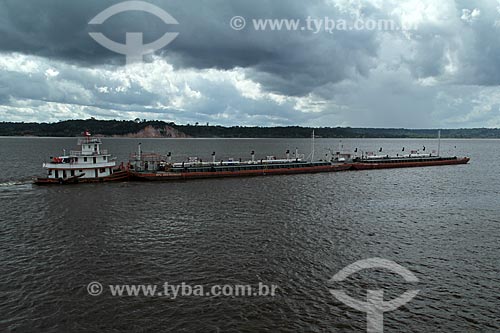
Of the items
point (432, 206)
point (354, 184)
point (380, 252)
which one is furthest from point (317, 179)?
point (380, 252)

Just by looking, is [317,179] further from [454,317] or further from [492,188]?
[454,317]

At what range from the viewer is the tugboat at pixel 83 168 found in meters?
64.3

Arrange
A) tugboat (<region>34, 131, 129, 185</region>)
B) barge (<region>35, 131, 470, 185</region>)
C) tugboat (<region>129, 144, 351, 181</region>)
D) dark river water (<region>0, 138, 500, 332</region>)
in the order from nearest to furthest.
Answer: dark river water (<region>0, 138, 500, 332</region>)
tugboat (<region>34, 131, 129, 185</region>)
barge (<region>35, 131, 470, 185</region>)
tugboat (<region>129, 144, 351, 181</region>)

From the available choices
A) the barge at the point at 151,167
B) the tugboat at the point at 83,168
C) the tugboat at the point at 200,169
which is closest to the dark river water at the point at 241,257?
the tugboat at the point at 83,168

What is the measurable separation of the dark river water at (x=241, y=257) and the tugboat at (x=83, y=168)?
8695mm

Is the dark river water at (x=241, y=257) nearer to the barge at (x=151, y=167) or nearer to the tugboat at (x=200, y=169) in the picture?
the barge at (x=151, y=167)

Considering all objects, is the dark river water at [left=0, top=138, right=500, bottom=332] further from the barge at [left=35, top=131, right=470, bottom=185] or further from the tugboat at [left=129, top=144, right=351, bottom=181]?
the tugboat at [left=129, top=144, right=351, bottom=181]

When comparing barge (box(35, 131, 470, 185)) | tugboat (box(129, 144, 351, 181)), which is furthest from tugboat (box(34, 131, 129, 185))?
tugboat (box(129, 144, 351, 181))

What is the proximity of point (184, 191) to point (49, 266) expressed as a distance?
33.5 metres

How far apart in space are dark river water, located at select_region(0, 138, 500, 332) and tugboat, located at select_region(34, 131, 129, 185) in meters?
8.70

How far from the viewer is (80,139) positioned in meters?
66.9

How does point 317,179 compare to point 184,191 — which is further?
point 317,179

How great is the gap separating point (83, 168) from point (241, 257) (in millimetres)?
49206

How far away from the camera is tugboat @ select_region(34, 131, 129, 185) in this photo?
6431 centimetres
